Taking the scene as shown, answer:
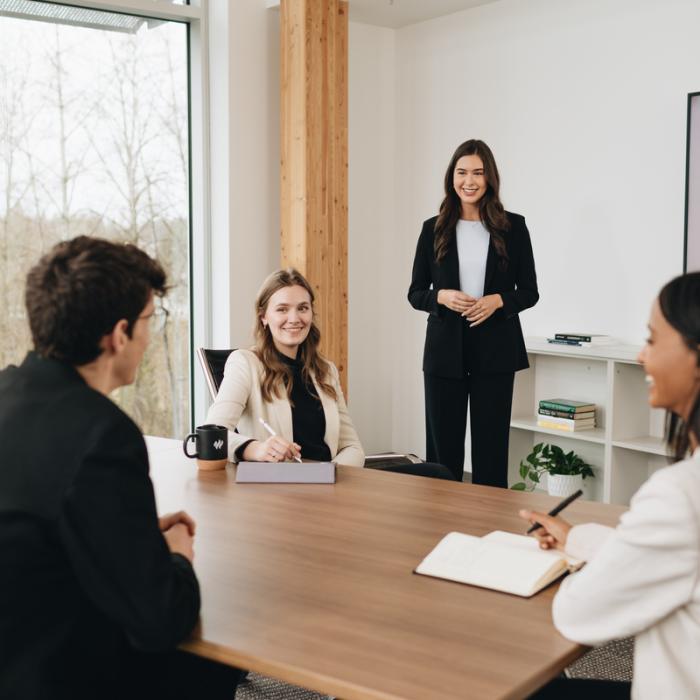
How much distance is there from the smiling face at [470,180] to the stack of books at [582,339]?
3.33 ft

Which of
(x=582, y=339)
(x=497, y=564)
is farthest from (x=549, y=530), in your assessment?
(x=582, y=339)

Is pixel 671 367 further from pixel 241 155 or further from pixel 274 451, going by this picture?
pixel 241 155

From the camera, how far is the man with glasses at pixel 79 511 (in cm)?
131

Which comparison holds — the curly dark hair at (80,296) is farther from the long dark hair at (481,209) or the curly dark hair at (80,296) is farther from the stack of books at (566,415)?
the stack of books at (566,415)

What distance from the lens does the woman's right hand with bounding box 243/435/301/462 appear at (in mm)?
2541

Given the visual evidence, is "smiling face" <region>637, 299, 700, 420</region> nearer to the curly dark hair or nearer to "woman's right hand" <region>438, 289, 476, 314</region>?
the curly dark hair

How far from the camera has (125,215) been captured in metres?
4.89

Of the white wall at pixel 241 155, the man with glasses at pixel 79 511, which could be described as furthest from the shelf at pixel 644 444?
the man with glasses at pixel 79 511

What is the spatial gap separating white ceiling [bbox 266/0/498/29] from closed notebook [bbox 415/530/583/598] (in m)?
3.95

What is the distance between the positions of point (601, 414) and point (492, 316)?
1207mm

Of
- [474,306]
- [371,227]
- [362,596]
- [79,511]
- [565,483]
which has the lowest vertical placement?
[565,483]

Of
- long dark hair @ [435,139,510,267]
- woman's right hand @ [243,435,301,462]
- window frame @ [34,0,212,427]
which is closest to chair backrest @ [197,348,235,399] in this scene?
woman's right hand @ [243,435,301,462]

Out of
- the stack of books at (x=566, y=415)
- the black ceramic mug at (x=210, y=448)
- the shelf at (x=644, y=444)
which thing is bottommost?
the shelf at (x=644, y=444)

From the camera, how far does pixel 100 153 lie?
4789 millimetres
